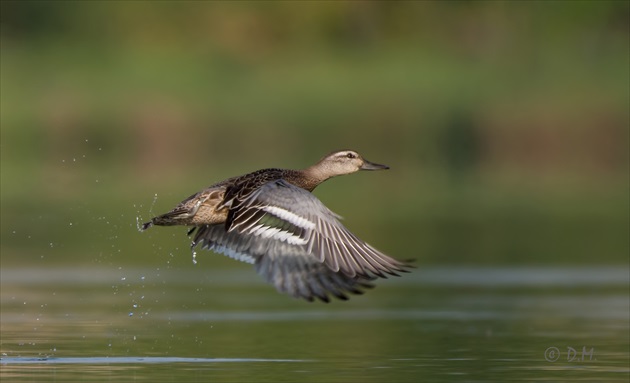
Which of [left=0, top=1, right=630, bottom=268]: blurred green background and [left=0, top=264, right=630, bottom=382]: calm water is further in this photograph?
[left=0, top=1, right=630, bottom=268]: blurred green background

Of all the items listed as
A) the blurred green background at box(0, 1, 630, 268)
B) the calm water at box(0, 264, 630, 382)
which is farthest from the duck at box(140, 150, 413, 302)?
the blurred green background at box(0, 1, 630, 268)

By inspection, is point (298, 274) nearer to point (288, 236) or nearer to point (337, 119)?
point (288, 236)

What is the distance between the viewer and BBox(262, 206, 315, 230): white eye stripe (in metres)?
11.1

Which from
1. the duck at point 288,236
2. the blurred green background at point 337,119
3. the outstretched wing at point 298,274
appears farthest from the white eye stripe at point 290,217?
the blurred green background at point 337,119

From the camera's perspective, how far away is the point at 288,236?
11188 mm

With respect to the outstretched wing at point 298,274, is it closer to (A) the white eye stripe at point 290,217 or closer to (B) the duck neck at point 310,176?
(A) the white eye stripe at point 290,217

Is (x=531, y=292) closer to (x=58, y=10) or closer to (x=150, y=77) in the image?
(x=150, y=77)

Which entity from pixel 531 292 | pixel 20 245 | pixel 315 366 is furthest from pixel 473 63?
pixel 315 366

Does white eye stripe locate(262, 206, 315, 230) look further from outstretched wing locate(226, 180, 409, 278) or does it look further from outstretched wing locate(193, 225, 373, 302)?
outstretched wing locate(193, 225, 373, 302)

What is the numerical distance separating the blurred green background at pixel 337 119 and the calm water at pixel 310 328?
4.76 ft

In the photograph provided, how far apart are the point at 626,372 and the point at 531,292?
489 centimetres

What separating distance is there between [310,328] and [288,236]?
2.51 m

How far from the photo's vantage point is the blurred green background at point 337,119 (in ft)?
71.2

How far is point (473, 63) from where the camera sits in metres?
37.4
